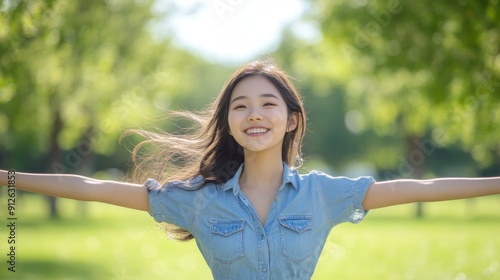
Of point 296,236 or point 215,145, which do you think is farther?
point 215,145

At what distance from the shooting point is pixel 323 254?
12500 millimetres

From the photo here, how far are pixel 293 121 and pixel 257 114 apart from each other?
1.07 ft

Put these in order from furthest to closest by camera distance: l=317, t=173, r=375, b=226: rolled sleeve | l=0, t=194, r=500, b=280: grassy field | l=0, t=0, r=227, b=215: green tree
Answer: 1. l=0, t=0, r=227, b=215: green tree
2. l=0, t=194, r=500, b=280: grassy field
3. l=317, t=173, r=375, b=226: rolled sleeve

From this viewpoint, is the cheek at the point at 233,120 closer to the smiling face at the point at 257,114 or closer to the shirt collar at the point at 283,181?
the smiling face at the point at 257,114

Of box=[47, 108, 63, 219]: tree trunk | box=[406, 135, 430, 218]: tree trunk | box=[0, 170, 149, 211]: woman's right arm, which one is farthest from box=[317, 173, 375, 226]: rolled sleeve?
box=[406, 135, 430, 218]: tree trunk

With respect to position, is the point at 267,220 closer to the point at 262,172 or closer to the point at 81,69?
the point at 262,172

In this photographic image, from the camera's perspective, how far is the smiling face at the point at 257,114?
134 inches

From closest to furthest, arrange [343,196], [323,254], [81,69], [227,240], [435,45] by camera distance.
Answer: [227,240] < [343,196] < [323,254] < [435,45] < [81,69]

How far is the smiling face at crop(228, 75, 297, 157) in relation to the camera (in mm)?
3402

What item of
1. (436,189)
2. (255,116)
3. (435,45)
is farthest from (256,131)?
(435,45)

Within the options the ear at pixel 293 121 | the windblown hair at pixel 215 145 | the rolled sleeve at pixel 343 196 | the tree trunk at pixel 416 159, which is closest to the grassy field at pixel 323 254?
the windblown hair at pixel 215 145

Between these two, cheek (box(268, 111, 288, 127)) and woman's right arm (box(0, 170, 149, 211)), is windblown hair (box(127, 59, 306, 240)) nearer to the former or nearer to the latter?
cheek (box(268, 111, 288, 127))

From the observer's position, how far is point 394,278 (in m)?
8.98

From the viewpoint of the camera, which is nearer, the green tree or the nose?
the nose
